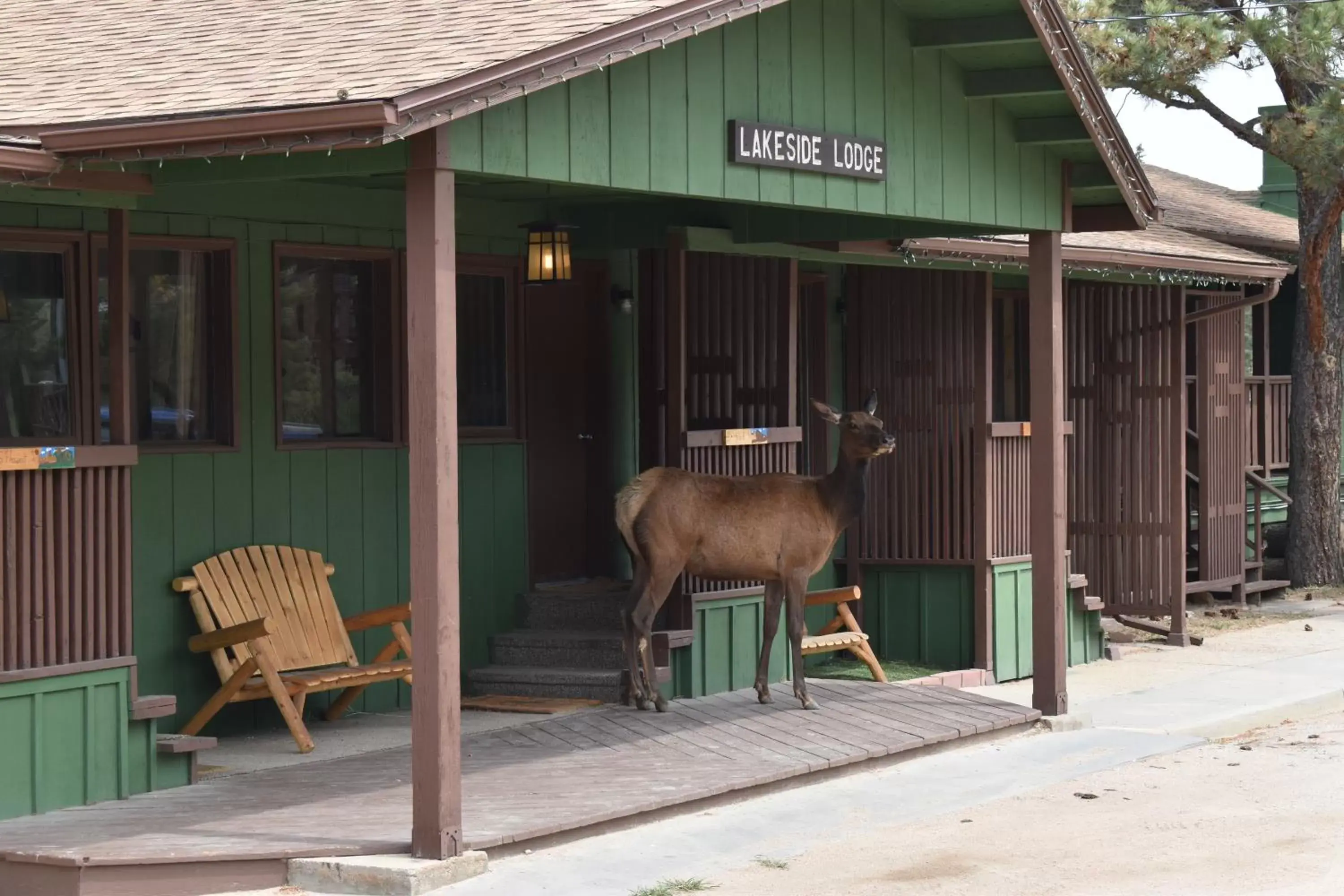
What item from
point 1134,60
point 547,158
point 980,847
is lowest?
point 980,847

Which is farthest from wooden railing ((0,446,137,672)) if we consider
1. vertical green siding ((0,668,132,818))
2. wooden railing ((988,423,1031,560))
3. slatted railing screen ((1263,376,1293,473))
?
slatted railing screen ((1263,376,1293,473))

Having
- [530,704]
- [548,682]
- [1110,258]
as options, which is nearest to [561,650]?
[548,682]

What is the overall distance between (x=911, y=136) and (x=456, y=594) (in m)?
4.29

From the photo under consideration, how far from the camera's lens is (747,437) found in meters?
12.3

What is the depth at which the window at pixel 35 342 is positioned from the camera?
9055 millimetres

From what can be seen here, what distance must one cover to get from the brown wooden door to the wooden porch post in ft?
15.6

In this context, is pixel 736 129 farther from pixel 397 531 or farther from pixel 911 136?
pixel 397 531

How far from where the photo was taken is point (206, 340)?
10.5 metres

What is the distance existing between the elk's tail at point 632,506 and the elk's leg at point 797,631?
3.04ft

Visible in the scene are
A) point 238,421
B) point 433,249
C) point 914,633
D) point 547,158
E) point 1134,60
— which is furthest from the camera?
point 1134,60

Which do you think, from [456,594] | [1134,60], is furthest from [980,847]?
[1134,60]

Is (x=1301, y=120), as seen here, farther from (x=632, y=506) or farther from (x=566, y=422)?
(x=632, y=506)

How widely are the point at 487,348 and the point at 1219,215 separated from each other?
446 inches

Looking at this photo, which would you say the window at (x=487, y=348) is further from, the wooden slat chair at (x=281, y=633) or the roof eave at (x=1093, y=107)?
the roof eave at (x=1093, y=107)
